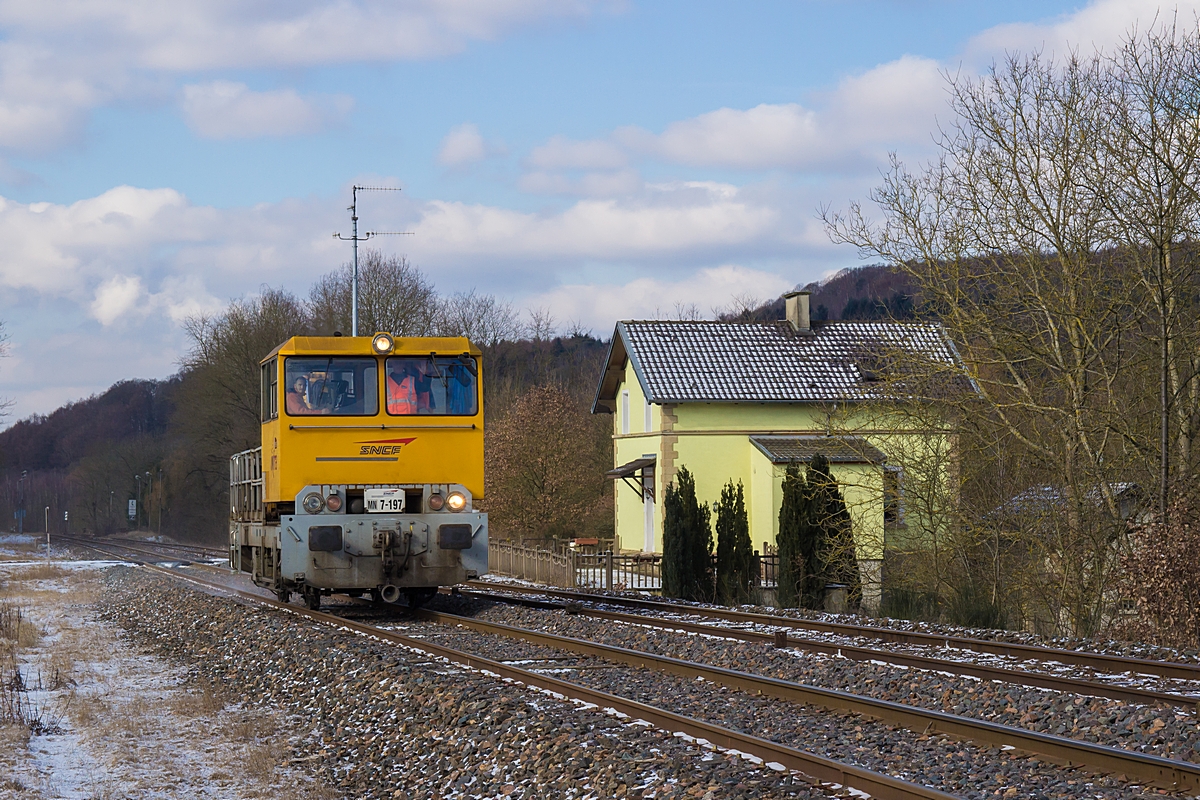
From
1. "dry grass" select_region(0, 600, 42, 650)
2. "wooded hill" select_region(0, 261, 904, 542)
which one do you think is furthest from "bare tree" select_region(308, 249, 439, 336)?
"dry grass" select_region(0, 600, 42, 650)

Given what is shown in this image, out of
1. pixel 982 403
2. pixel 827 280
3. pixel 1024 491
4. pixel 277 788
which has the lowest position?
pixel 277 788

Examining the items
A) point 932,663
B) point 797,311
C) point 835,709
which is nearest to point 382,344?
point 932,663

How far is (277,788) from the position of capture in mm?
7352

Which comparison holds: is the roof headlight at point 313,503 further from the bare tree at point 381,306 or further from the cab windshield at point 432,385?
the bare tree at point 381,306

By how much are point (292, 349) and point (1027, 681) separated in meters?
9.53

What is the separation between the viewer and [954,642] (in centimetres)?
1198

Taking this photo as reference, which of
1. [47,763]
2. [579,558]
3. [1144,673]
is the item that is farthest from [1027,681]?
[579,558]

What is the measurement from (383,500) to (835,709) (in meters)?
Answer: 7.69

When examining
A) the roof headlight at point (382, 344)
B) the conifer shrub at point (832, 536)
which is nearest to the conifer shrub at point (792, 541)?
the conifer shrub at point (832, 536)

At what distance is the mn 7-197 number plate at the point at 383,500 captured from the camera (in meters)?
14.6

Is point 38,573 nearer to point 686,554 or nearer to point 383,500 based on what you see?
point 686,554

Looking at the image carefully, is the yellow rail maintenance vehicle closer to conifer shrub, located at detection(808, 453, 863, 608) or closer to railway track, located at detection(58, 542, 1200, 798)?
railway track, located at detection(58, 542, 1200, 798)

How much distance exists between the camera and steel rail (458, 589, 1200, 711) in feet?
27.7

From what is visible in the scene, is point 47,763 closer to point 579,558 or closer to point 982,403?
point 982,403
